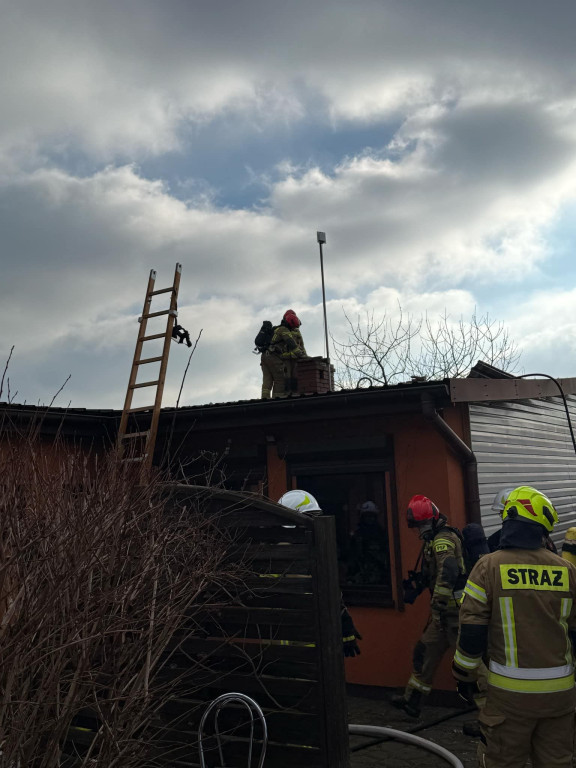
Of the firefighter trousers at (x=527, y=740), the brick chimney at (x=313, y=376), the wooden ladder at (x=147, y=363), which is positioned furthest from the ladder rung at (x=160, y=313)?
the firefighter trousers at (x=527, y=740)

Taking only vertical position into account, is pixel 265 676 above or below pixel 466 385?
below

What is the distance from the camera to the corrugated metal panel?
8.46m

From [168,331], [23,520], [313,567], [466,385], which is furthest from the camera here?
[168,331]

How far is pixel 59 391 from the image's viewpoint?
463 centimetres

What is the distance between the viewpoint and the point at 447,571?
6.53 m

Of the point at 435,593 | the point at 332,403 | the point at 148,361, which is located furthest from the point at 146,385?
the point at 435,593

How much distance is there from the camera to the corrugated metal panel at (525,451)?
846 centimetres

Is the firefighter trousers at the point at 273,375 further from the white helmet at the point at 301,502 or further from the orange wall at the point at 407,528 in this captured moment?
the white helmet at the point at 301,502

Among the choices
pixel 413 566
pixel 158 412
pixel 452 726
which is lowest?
pixel 452 726

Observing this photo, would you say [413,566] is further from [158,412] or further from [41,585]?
[41,585]

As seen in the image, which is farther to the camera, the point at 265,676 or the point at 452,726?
the point at 452,726

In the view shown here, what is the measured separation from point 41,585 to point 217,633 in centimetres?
142

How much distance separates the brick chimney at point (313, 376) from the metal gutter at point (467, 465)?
3.04 m

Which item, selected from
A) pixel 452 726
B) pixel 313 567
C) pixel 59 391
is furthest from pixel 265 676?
pixel 452 726
